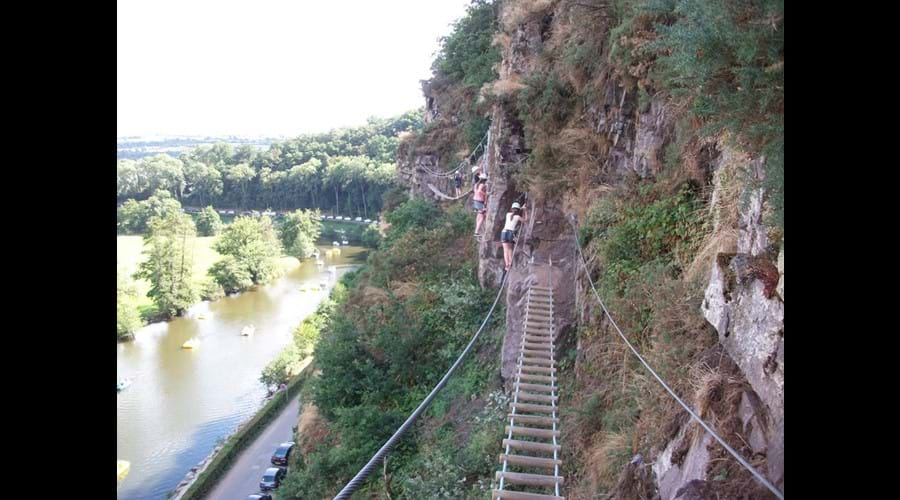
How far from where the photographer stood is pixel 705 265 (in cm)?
555

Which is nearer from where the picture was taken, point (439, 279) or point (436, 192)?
point (439, 279)

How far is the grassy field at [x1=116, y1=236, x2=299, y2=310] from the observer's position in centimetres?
4331

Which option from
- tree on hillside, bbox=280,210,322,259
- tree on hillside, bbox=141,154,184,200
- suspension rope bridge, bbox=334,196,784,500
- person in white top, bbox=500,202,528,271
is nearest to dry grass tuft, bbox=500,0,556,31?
person in white top, bbox=500,202,528,271

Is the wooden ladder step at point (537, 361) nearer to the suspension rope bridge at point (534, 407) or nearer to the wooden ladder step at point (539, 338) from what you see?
the suspension rope bridge at point (534, 407)

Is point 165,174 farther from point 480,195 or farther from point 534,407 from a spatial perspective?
point 534,407

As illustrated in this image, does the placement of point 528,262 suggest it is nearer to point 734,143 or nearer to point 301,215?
point 734,143

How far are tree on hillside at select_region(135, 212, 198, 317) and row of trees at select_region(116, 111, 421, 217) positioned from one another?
2904 centimetres

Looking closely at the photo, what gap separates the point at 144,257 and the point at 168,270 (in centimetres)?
822

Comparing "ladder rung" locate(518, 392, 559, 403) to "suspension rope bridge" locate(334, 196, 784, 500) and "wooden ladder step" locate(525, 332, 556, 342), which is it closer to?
"suspension rope bridge" locate(334, 196, 784, 500)
